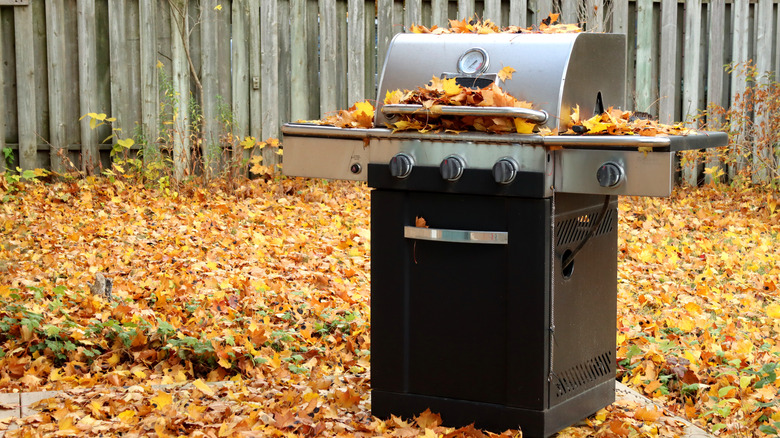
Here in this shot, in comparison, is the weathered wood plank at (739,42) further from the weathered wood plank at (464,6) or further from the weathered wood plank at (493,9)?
the weathered wood plank at (464,6)

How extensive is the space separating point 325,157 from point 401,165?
353mm

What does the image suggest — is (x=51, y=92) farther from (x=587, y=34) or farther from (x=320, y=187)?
(x=587, y=34)

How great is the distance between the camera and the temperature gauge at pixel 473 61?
3.29 meters

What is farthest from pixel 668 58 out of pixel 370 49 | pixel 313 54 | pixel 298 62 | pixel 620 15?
pixel 298 62

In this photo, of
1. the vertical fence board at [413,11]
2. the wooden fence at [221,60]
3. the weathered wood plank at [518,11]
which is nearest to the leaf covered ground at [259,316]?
the wooden fence at [221,60]

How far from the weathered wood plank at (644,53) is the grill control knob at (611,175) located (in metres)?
6.23

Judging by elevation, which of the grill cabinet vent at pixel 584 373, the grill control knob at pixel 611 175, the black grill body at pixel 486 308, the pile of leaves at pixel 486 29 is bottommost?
the grill cabinet vent at pixel 584 373

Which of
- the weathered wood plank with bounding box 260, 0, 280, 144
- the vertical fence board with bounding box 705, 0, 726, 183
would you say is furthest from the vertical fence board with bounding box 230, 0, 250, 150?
the vertical fence board with bounding box 705, 0, 726, 183

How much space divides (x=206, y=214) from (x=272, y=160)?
137cm

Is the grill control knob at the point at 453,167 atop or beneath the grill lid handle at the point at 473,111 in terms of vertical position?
beneath

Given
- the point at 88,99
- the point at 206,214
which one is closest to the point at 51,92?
the point at 88,99

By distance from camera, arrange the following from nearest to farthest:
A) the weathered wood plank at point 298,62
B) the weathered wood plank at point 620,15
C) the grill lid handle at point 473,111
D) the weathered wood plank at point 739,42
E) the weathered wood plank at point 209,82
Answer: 1. the grill lid handle at point 473,111
2. the weathered wood plank at point 209,82
3. the weathered wood plank at point 298,62
4. the weathered wood plank at point 620,15
5. the weathered wood plank at point 739,42

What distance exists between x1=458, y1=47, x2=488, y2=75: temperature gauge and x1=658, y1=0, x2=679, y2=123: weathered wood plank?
234 inches

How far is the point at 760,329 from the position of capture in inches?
193
